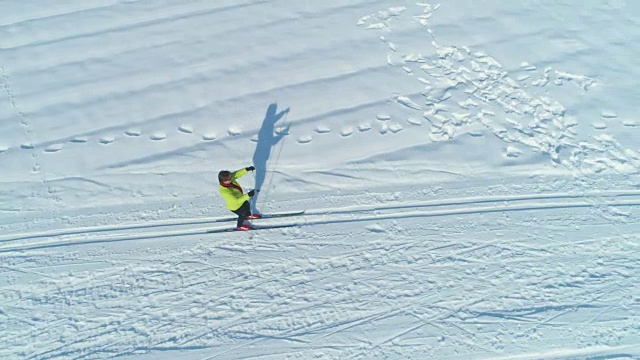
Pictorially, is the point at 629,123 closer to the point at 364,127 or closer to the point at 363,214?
the point at 364,127

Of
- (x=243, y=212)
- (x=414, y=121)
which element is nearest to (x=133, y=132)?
(x=243, y=212)

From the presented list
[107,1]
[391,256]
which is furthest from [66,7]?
[391,256]

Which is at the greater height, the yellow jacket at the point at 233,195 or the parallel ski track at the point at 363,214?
the yellow jacket at the point at 233,195

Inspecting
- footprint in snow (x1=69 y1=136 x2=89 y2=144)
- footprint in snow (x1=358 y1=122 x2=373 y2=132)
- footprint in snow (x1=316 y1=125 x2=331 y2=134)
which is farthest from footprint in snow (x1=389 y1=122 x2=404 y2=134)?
footprint in snow (x1=69 y1=136 x2=89 y2=144)

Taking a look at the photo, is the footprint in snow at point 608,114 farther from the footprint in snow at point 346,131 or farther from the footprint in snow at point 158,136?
the footprint in snow at point 158,136

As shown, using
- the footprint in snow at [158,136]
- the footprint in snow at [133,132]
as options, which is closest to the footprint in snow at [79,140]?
the footprint in snow at [133,132]

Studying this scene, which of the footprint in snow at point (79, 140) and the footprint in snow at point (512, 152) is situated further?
the footprint in snow at point (79, 140)

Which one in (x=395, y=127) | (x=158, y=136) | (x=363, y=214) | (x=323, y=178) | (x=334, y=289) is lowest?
(x=334, y=289)
